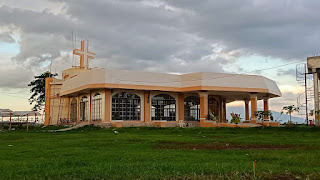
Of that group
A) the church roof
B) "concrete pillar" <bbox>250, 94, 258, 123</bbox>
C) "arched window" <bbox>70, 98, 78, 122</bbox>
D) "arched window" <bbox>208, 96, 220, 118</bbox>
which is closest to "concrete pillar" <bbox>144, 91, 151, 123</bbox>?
the church roof

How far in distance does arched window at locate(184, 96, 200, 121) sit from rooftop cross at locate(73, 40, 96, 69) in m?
14.5

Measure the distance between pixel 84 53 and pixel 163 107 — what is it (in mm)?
13795

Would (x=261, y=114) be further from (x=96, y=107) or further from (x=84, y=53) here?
(x=84, y=53)

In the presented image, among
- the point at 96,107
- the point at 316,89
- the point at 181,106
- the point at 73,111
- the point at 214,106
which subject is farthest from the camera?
the point at 73,111

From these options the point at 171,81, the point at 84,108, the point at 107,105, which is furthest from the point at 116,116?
the point at 171,81

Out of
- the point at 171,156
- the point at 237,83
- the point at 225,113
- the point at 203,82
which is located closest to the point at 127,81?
the point at 203,82

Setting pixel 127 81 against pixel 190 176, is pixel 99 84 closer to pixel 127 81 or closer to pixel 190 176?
pixel 127 81

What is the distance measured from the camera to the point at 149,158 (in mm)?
11875

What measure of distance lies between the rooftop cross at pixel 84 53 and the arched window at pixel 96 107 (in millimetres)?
8970

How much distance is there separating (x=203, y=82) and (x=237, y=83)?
4.06m

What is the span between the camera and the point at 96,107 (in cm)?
3981

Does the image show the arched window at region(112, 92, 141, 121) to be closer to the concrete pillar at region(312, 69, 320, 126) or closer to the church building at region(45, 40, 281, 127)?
the church building at region(45, 40, 281, 127)

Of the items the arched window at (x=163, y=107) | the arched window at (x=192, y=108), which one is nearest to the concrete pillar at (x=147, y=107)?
the arched window at (x=163, y=107)

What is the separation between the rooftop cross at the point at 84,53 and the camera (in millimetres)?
47188
